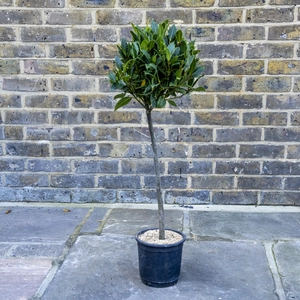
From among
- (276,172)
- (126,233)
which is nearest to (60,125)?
(126,233)

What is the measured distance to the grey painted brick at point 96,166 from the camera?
367 cm

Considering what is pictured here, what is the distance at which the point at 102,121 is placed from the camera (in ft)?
11.8

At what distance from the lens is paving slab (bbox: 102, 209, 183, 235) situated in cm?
315

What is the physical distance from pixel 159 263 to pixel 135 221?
3.61 feet

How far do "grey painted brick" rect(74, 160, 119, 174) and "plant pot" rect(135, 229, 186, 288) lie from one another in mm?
1482

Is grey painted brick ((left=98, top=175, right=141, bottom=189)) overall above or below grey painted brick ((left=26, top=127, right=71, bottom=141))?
below

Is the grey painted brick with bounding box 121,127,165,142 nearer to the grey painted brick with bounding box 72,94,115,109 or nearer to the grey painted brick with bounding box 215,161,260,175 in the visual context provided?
the grey painted brick with bounding box 72,94,115,109

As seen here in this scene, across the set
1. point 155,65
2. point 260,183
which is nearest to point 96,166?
point 260,183

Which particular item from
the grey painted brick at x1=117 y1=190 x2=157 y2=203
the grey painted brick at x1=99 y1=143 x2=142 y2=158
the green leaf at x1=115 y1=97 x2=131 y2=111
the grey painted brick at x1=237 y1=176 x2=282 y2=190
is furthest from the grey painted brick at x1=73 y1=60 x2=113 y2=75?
the grey painted brick at x1=237 y1=176 x2=282 y2=190

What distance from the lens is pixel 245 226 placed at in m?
3.21

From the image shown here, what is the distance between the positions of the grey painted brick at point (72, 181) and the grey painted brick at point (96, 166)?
0.07 metres

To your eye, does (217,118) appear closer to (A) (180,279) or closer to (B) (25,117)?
(A) (180,279)

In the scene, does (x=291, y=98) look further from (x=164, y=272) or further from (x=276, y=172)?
(x=164, y=272)

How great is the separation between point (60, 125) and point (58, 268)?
153 cm
